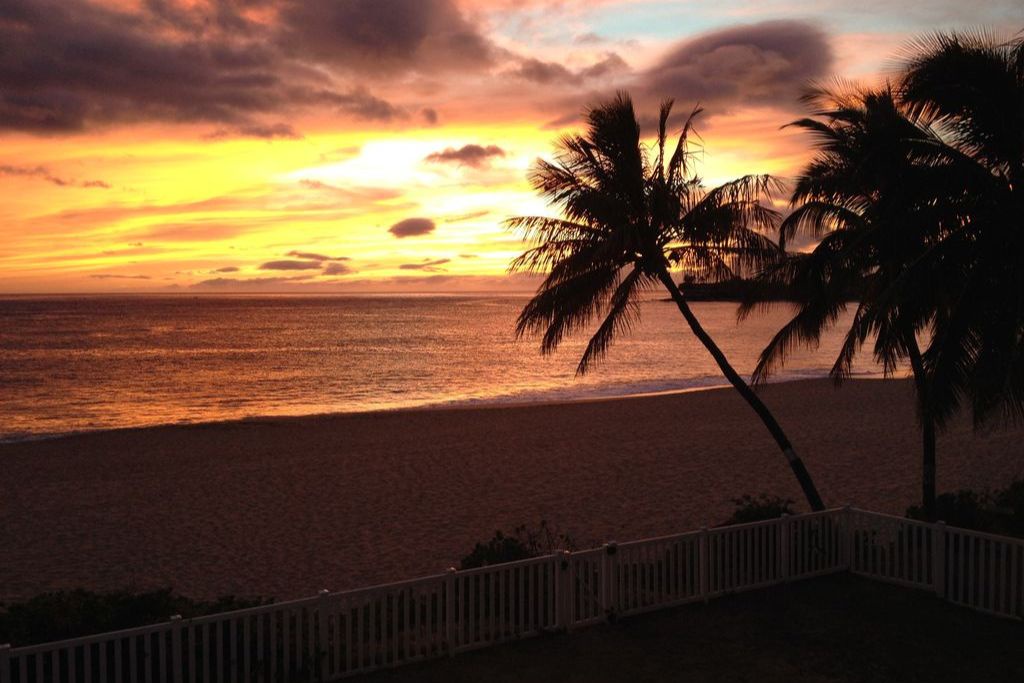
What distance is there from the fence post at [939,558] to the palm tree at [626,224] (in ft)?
8.62

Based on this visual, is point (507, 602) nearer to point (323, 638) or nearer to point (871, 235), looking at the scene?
point (323, 638)

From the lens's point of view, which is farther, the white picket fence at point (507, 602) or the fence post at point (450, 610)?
the fence post at point (450, 610)

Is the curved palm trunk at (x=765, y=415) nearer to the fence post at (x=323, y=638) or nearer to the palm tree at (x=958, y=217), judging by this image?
the palm tree at (x=958, y=217)

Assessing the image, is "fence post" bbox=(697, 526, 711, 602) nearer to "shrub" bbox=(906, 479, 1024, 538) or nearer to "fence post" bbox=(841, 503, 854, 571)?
"fence post" bbox=(841, 503, 854, 571)

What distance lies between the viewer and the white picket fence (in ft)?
21.8

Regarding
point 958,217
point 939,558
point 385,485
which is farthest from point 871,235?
point 385,485

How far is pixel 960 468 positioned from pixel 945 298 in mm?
Result: 11884

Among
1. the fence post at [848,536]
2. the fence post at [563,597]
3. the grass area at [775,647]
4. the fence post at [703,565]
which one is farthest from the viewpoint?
the fence post at [848,536]

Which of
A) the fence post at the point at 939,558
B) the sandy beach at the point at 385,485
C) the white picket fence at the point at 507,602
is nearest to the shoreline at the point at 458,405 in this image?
the sandy beach at the point at 385,485

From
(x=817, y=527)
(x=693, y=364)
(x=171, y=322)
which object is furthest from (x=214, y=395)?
(x=171, y=322)

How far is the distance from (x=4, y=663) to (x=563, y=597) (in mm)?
4691

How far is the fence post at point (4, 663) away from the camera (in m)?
5.84

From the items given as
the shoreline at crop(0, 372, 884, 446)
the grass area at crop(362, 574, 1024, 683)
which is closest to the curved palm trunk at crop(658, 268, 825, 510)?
the grass area at crop(362, 574, 1024, 683)

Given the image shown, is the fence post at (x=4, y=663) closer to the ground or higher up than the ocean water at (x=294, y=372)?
higher up
